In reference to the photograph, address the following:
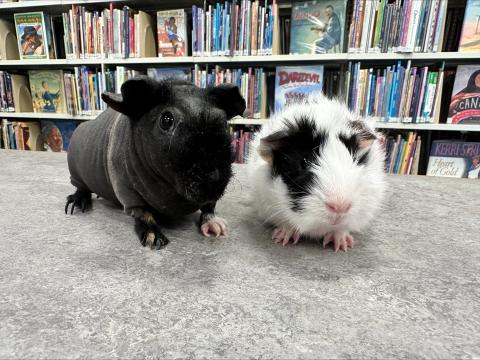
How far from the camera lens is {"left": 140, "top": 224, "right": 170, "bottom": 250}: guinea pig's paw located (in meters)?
0.98

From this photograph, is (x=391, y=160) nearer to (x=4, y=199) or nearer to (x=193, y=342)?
(x=193, y=342)

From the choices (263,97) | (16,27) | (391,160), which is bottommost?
(391,160)

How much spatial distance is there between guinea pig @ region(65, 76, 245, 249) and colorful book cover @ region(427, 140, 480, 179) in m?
2.20

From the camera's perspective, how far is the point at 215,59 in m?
2.63

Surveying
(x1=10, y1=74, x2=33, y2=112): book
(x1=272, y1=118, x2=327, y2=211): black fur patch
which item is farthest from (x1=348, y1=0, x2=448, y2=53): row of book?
(x1=10, y1=74, x2=33, y2=112): book

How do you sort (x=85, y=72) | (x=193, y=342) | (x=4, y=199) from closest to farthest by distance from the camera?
(x=193, y=342), (x=4, y=199), (x=85, y=72)

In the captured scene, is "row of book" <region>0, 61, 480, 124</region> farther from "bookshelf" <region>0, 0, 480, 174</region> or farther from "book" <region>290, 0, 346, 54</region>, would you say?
"book" <region>290, 0, 346, 54</region>

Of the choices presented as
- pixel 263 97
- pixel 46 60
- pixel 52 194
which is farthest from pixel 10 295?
pixel 46 60

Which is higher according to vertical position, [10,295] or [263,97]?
[263,97]

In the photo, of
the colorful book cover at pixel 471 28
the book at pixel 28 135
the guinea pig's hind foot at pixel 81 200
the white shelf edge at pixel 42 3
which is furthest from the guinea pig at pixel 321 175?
the book at pixel 28 135

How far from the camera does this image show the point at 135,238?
1055 millimetres

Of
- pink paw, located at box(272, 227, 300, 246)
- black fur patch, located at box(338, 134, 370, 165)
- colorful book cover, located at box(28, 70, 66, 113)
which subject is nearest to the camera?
black fur patch, located at box(338, 134, 370, 165)

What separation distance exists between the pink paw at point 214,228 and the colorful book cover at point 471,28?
2.41m

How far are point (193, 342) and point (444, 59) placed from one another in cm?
270
